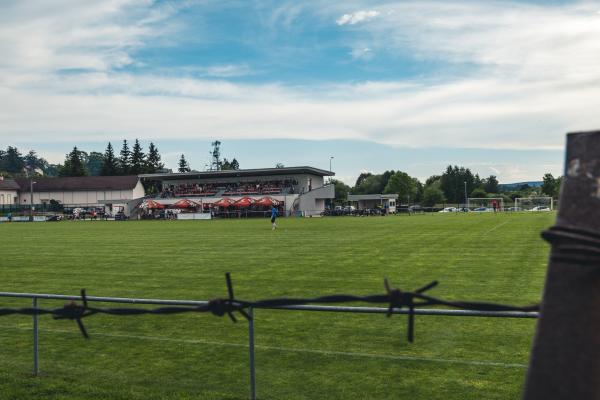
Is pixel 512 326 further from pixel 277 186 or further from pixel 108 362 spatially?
pixel 277 186

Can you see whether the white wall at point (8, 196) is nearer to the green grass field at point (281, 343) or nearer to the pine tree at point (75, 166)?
the pine tree at point (75, 166)

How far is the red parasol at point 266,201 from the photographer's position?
76125 millimetres

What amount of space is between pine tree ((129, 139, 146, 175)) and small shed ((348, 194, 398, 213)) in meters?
60.0

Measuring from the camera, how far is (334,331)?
8914 mm

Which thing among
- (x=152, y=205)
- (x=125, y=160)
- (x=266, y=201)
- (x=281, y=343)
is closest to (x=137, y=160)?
(x=125, y=160)

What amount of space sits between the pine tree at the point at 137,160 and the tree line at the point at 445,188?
50.4 meters

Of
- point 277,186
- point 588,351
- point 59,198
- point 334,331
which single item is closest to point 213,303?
point 588,351

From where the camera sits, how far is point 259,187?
86.8 m

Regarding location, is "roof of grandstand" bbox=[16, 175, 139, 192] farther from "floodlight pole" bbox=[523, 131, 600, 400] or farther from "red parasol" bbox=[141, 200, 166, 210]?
"floodlight pole" bbox=[523, 131, 600, 400]

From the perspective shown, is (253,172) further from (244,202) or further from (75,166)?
(75,166)

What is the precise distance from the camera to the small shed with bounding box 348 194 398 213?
95.6 meters

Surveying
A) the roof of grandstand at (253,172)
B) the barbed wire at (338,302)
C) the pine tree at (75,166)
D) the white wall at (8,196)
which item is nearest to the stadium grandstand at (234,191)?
the roof of grandstand at (253,172)

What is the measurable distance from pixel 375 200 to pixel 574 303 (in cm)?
10510

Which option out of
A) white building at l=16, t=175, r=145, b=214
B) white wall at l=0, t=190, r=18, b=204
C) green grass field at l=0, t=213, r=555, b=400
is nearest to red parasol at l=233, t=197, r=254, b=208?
white building at l=16, t=175, r=145, b=214
